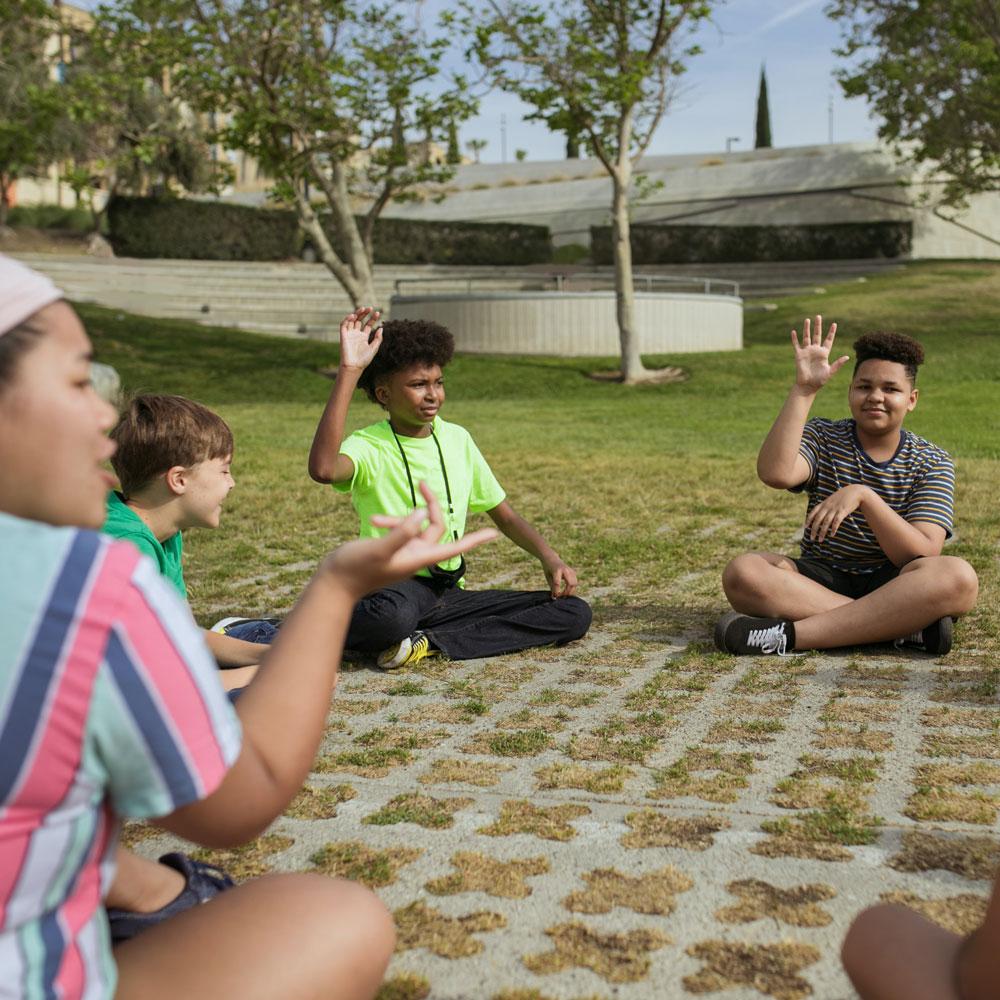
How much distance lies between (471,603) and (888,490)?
1.78 m

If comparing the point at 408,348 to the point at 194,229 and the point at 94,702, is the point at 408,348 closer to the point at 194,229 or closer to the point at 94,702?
the point at 94,702

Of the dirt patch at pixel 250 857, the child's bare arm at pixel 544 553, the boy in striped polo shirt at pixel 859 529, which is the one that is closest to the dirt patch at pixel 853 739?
the boy in striped polo shirt at pixel 859 529

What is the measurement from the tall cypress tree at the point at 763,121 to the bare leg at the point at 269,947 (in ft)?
167

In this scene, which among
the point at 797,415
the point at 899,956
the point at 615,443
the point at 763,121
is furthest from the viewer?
the point at 763,121

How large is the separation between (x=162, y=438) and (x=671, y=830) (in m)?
1.85

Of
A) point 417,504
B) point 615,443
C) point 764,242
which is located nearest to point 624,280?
point 615,443

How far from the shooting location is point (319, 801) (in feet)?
10.3

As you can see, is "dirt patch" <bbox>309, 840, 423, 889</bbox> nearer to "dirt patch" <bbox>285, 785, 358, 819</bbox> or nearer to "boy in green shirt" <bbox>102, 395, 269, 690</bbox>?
"dirt patch" <bbox>285, 785, 358, 819</bbox>

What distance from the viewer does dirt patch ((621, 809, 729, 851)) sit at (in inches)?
111

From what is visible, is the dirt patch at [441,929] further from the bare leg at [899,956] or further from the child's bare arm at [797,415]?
the child's bare arm at [797,415]

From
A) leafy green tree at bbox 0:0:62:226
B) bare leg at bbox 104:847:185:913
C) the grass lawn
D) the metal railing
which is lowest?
the grass lawn

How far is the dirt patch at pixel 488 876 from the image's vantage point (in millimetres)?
2591

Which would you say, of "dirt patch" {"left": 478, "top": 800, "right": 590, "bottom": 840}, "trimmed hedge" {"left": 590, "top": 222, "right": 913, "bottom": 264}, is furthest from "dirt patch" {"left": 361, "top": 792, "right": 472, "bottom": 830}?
"trimmed hedge" {"left": 590, "top": 222, "right": 913, "bottom": 264}

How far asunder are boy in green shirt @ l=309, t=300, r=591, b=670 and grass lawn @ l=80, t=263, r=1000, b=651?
760mm
